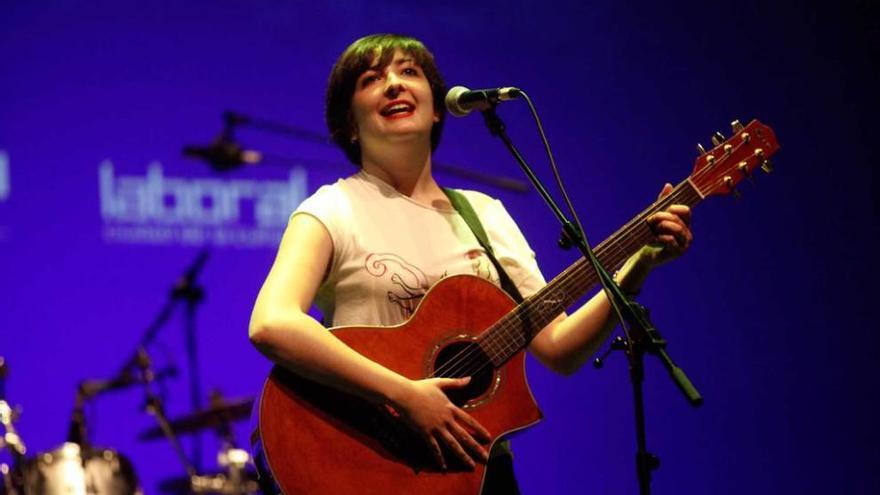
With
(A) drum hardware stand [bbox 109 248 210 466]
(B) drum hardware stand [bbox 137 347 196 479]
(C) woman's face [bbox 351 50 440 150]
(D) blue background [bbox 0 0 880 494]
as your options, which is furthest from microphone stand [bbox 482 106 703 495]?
(D) blue background [bbox 0 0 880 494]

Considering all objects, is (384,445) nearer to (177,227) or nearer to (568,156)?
(177,227)

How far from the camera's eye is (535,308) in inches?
105

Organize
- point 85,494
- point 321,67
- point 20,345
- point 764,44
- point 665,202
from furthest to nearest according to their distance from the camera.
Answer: point 764,44 < point 321,67 < point 20,345 < point 85,494 < point 665,202

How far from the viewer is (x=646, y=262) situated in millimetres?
2680

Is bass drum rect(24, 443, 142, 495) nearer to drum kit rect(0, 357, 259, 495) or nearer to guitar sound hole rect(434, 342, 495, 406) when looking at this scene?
drum kit rect(0, 357, 259, 495)

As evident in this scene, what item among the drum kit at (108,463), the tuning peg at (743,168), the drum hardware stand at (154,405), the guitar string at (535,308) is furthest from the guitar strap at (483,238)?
the drum hardware stand at (154,405)

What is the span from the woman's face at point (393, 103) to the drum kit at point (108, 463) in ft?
7.22

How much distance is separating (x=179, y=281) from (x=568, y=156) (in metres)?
2.24

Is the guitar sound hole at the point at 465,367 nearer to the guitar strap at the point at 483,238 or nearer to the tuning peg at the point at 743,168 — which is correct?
the guitar strap at the point at 483,238

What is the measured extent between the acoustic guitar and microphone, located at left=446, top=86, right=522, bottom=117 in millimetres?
424

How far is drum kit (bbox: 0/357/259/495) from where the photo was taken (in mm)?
4512

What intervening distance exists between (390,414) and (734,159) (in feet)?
3.66

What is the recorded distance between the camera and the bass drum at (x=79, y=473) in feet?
15.2

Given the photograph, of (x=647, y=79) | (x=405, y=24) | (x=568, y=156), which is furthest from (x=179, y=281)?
(x=647, y=79)
